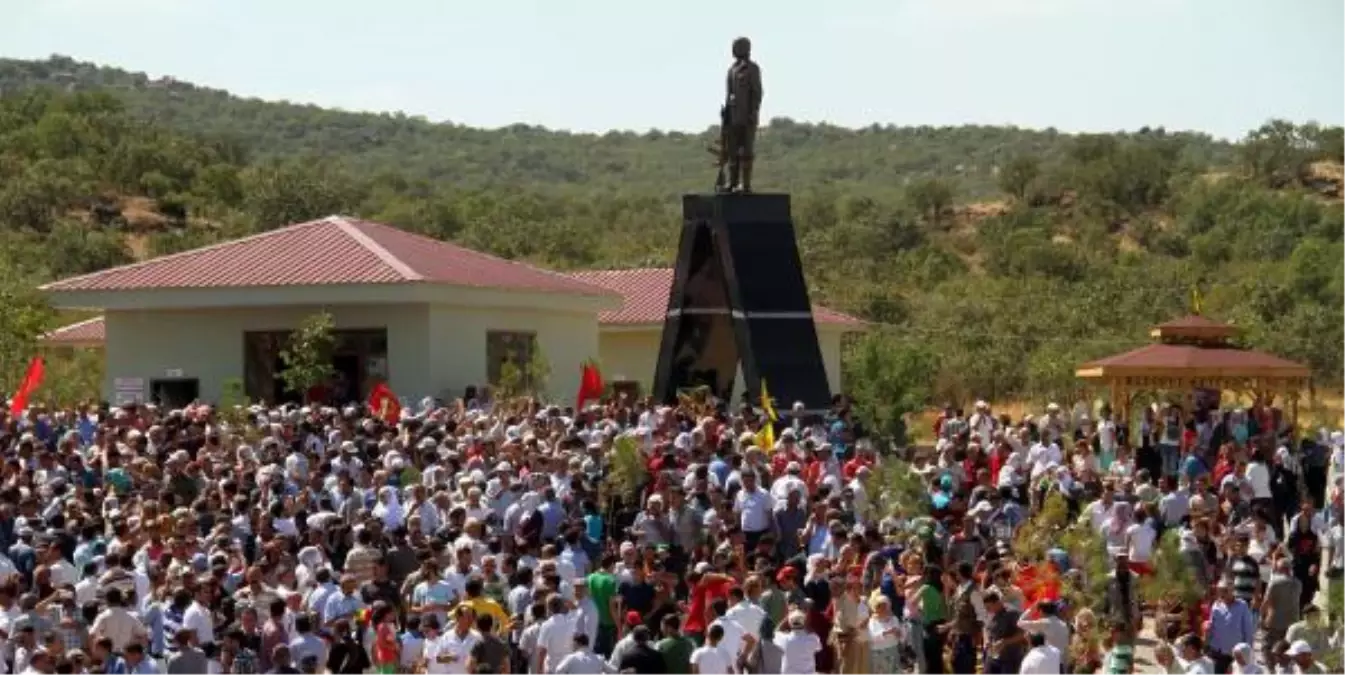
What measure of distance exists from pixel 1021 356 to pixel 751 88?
28379 millimetres

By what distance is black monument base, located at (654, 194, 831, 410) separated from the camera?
3359 centimetres

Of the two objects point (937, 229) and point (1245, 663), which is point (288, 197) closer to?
point (937, 229)

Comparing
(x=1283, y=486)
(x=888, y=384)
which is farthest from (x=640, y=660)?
(x=888, y=384)

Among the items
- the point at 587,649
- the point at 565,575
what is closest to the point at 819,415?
the point at 565,575

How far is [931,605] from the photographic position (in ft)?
64.8

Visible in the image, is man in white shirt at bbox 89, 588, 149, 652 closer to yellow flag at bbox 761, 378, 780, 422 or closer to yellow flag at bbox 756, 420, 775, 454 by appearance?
yellow flag at bbox 756, 420, 775, 454

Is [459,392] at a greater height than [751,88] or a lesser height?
lesser

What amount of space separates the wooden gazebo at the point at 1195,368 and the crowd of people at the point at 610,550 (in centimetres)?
448

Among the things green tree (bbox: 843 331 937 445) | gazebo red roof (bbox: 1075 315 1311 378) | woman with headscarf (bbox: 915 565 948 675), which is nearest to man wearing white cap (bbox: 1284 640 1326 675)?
woman with headscarf (bbox: 915 565 948 675)

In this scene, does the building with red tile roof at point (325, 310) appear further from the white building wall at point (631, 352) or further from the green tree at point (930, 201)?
the green tree at point (930, 201)

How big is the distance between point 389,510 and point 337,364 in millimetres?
15973

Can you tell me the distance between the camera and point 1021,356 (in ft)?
200

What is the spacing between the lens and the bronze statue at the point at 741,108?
33.7m

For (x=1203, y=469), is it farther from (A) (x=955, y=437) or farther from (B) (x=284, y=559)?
(B) (x=284, y=559)
